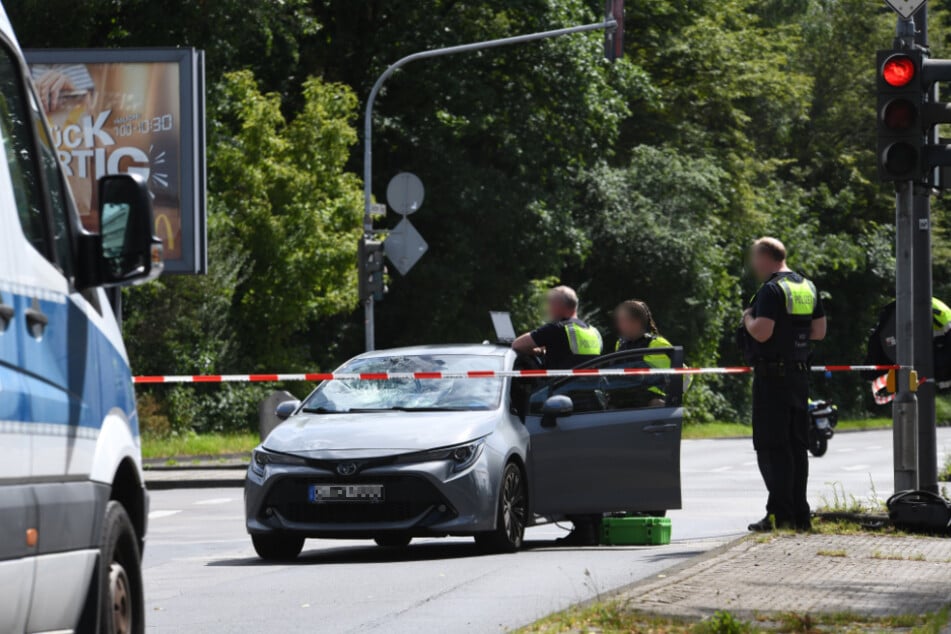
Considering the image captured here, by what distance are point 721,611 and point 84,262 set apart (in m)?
3.01

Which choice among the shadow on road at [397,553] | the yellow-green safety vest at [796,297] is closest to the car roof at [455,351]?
the shadow on road at [397,553]

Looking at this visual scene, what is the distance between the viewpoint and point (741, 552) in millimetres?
10367

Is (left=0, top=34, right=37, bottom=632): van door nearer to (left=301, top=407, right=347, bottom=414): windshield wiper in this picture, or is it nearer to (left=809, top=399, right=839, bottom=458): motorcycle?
(left=301, top=407, right=347, bottom=414): windshield wiper

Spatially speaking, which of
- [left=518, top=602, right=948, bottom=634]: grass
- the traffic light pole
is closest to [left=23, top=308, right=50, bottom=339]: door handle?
[left=518, top=602, right=948, bottom=634]: grass

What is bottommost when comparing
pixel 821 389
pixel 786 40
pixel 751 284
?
pixel 821 389

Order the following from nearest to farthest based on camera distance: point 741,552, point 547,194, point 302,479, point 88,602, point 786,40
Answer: point 88,602 < point 741,552 < point 302,479 < point 547,194 < point 786,40

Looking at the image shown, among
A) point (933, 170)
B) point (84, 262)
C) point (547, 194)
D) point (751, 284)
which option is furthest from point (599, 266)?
point (84, 262)

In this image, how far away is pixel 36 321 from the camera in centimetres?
505

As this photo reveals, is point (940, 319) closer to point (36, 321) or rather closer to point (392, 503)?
point (392, 503)

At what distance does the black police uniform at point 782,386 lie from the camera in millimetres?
11656

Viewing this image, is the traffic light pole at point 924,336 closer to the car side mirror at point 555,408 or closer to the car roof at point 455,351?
the car side mirror at point 555,408

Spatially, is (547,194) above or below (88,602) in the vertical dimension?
above

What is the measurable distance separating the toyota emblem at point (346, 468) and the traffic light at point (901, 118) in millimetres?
4033

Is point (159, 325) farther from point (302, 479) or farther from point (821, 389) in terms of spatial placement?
point (821, 389)
